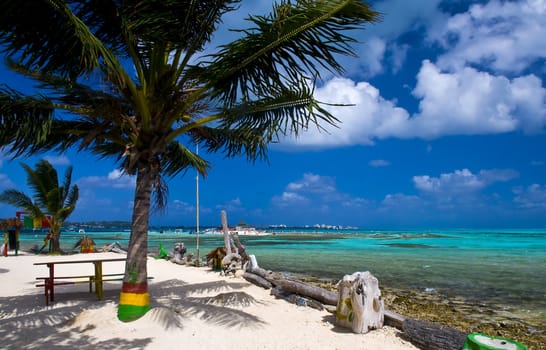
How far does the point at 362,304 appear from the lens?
638 centimetres

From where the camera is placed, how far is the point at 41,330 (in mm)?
5926

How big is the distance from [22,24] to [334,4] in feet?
12.6

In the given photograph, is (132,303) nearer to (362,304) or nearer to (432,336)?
(362,304)

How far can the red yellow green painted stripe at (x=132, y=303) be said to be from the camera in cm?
615

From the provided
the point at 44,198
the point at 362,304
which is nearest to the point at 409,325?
the point at 362,304

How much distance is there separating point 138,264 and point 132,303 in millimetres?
611

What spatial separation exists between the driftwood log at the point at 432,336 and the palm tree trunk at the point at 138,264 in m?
4.23

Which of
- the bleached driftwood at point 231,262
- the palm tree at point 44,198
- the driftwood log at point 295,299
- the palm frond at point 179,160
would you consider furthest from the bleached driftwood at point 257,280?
the palm tree at point 44,198

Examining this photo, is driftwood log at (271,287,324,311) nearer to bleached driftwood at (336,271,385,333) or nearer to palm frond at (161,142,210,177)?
bleached driftwood at (336,271,385,333)

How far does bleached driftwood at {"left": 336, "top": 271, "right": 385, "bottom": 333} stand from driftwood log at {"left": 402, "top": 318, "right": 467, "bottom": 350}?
48cm

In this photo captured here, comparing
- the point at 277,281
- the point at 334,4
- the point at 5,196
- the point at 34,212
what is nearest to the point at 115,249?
the point at 34,212

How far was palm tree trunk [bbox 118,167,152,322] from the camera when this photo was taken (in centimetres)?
620

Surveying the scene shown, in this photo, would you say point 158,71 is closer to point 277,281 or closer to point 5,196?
point 277,281

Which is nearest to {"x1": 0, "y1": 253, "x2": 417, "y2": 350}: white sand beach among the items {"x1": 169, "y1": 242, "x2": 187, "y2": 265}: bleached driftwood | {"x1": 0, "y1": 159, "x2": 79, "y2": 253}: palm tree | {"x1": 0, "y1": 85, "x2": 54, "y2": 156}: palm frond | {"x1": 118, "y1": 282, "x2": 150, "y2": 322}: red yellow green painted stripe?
{"x1": 118, "y1": 282, "x2": 150, "y2": 322}: red yellow green painted stripe
